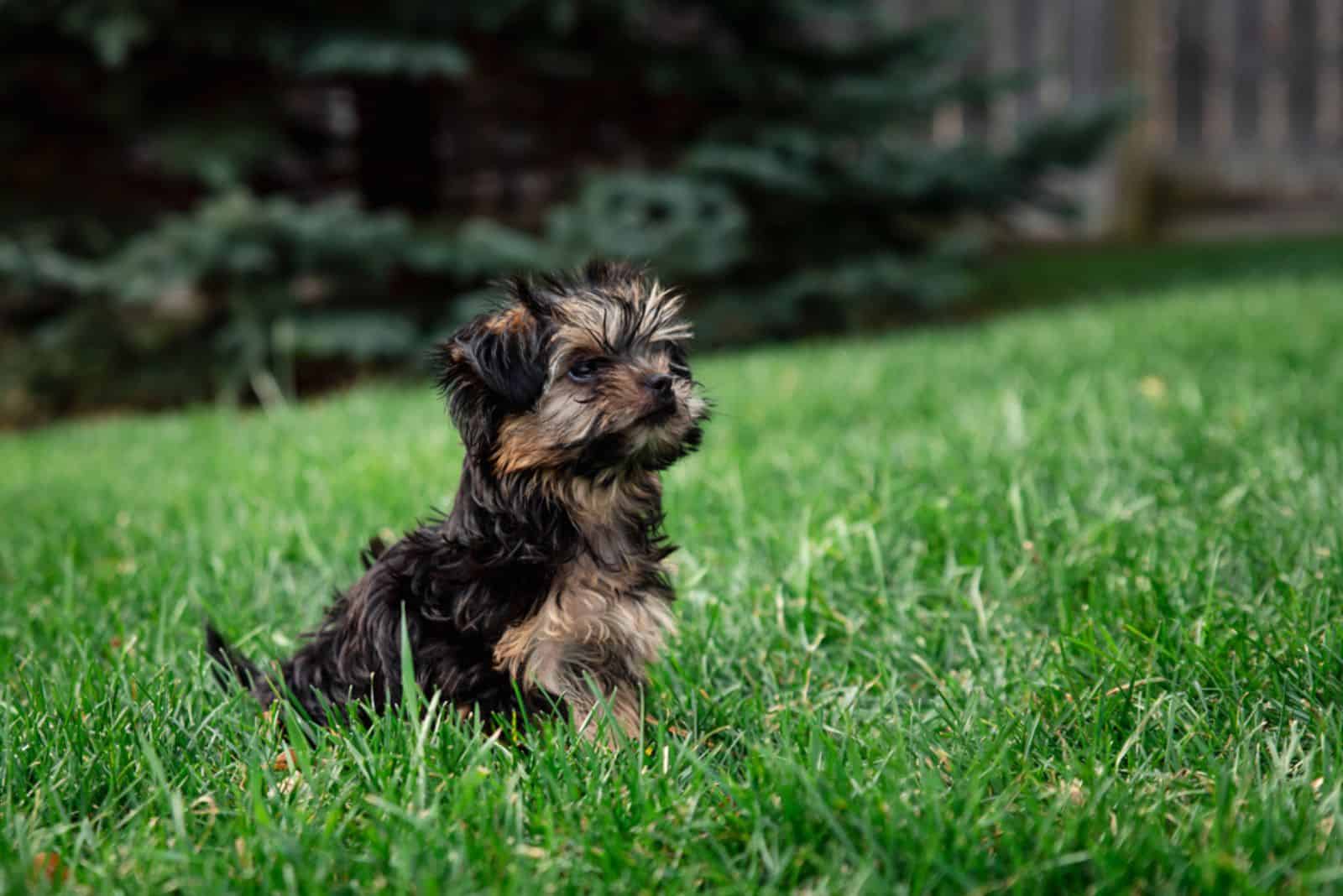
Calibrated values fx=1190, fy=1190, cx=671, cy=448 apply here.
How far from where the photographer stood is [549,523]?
2.44m

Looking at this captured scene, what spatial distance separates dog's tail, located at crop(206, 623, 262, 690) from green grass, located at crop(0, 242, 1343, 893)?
44 mm

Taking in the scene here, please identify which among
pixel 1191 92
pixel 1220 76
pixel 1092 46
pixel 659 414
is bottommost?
pixel 659 414

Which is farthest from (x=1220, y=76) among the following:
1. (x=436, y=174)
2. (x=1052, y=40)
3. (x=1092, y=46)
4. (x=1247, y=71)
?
(x=436, y=174)

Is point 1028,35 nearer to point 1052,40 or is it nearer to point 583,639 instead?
point 1052,40

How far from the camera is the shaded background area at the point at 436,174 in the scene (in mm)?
8141

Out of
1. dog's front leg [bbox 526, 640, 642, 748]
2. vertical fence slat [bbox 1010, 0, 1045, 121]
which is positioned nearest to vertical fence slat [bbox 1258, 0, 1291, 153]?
vertical fence slat [bbox 1010, 0, 1045, 121]

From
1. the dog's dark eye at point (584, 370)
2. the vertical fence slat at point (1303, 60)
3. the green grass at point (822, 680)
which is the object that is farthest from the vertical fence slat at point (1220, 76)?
the dog's dark eye at point (584, 370)

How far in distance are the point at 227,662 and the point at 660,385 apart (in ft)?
4.14

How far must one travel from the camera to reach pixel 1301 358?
6.22m

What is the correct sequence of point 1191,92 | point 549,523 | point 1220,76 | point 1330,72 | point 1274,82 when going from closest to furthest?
1. point 549,523
2. point 1330,72
3. point 1274,82
4. point 1220,76
5. point 1191,92

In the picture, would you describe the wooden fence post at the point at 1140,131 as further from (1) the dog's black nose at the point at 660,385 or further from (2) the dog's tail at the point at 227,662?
(2) the dog's tail at the point at 227,662

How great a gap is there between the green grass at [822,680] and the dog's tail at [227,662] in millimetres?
44

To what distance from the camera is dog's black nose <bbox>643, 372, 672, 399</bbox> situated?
2.33 meters

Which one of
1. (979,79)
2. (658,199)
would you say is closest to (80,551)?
(658,199)
